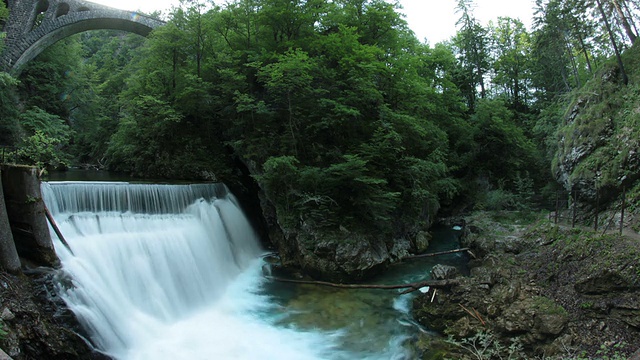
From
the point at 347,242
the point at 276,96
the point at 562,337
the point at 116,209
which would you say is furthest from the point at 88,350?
the point at 276,96

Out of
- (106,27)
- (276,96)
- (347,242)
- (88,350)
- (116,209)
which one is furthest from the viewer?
(106,27)

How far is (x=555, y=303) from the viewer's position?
771cm

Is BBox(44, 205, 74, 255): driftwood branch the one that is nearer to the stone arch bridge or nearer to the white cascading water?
the white cascading water

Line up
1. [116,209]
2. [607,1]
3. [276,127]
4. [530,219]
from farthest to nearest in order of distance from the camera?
[607,1], [530,219], [276,127], [116,209]

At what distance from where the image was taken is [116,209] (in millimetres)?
10070

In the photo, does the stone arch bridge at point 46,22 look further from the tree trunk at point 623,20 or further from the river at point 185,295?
the tree trunk at point 623,20

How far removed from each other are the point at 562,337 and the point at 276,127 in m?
11.6

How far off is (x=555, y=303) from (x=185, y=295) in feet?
30.7

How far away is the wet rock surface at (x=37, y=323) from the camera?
15.9 ft

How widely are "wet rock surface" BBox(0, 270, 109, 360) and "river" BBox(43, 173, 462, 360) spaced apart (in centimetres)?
27

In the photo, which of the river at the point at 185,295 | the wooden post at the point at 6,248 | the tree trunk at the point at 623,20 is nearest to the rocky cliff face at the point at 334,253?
the river at the point at 185,295

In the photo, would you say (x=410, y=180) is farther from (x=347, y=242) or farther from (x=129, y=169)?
(x=129, y=169)

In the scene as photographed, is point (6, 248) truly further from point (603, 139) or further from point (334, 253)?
point (603, 139)

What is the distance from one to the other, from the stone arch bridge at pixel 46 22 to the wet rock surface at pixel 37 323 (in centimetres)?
2298
